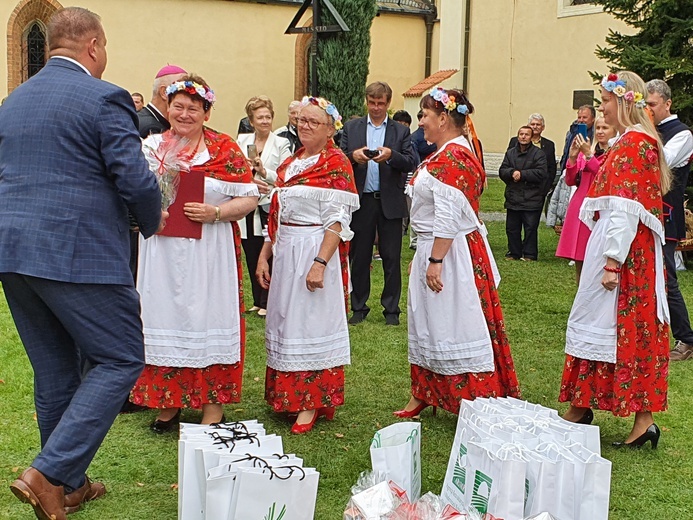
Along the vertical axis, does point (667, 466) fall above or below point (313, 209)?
below

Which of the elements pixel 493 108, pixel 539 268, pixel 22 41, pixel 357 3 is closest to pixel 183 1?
pixel 22 41

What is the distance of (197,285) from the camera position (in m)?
5.12

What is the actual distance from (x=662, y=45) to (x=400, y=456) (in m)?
9.41

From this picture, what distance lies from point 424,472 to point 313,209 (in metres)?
1.66

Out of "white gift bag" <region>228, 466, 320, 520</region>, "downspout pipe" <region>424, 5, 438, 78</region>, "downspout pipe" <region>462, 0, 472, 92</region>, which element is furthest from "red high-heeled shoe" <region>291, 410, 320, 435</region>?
"downspout pipe" <region>424, 5, 438, 78</region>

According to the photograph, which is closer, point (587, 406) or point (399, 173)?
point (587, 406)

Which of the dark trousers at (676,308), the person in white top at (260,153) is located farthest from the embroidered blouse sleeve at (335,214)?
the dark trousers at (676,308)

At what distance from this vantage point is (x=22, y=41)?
21297 mm

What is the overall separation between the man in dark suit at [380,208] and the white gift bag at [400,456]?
14.0 feet

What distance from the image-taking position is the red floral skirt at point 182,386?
519cm

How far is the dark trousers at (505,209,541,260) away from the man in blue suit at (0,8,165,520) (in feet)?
29.6

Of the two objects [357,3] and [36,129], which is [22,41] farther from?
[36,129]

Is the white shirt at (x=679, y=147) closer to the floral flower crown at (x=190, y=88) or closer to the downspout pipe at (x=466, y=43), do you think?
the floral flower crown at (x=190, y=88)

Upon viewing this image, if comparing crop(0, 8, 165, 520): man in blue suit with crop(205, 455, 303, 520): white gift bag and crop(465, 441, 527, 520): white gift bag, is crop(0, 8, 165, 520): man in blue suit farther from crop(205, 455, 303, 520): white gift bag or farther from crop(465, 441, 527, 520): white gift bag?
crop(465, 441, 527, 520): white gift bag
